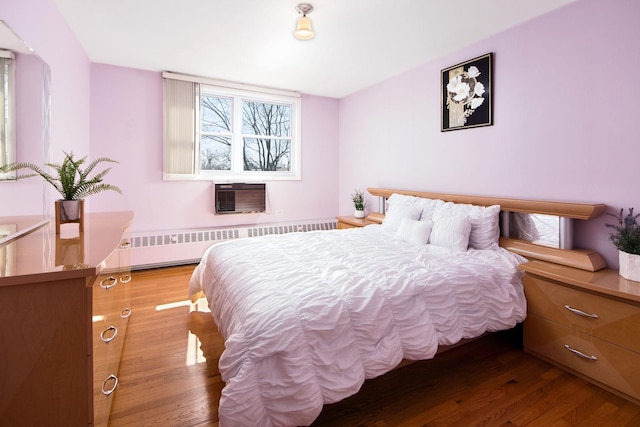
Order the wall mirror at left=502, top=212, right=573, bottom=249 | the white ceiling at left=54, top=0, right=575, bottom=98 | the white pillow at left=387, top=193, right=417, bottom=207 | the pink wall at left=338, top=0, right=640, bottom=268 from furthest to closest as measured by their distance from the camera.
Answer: the white pillow at left=387, top=193, right=417, bottom=207 → the white ceiling at left=54, top=0, right=575, bottom=98 → the wall mirror at left=502, top=212, right=573, bottom=249 → the pink wall at left=338, top=0, right=640, bottom=268

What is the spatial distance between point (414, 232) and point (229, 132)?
9.93 feet

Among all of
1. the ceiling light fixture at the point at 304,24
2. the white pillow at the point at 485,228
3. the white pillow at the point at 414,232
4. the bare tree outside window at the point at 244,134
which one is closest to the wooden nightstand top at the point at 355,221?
the white pillow at the point at 414,232

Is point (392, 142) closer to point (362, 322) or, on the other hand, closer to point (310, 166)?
point (310, 166)

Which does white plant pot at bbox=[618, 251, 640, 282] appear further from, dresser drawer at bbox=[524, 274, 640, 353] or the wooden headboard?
dresser drawer at bbox=[524, 274, 640, 353]

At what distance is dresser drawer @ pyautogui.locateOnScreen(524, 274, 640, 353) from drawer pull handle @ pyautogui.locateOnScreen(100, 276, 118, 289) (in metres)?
2.47

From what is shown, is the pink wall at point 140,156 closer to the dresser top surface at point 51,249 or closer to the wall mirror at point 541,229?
the dresser top surface at point 51,249

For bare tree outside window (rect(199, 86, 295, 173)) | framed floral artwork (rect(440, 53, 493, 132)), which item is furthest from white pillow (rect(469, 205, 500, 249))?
bare tree outside window (rect(199, 86, 295, 173))

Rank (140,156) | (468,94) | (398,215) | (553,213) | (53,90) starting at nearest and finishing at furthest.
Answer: (553,213) < (53,90) < (468,94) < (398,215) < (140,156)

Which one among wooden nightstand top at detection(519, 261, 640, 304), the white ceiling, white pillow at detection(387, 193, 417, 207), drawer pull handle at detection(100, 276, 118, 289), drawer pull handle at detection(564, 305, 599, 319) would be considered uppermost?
the white ceiling

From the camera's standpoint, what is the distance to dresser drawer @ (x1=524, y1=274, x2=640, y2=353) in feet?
5.59

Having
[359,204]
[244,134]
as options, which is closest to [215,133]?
[244,134]

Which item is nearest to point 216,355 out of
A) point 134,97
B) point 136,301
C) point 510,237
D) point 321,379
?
point 321,379

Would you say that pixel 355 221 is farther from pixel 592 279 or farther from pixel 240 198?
pixel 592 279

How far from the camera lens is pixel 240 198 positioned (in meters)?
4.43
